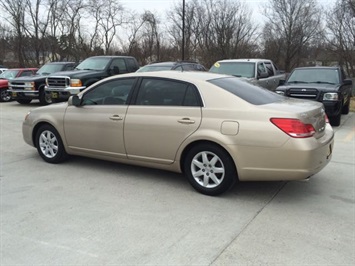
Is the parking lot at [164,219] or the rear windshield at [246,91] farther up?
the rear windshield at [246,91]

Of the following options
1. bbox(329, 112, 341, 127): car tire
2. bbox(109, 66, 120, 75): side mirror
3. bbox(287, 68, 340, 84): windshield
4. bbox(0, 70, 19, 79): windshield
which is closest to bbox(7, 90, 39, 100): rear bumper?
bbox(0, 70, 19, 79): windshield

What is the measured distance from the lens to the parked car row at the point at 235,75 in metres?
9.64

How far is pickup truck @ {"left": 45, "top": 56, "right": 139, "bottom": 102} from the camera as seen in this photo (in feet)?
40.4

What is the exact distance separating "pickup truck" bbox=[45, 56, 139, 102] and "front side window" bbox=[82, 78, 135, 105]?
22.6ft

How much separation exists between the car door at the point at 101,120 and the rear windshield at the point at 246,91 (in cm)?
134

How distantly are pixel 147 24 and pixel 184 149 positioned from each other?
4009 centimetres

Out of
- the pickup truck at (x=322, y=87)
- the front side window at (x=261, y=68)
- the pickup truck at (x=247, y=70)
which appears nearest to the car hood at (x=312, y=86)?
the pickup truck at (x=322, y=87)

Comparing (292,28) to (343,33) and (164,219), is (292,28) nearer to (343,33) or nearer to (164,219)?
(343,33)

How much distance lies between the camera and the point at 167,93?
484 cm

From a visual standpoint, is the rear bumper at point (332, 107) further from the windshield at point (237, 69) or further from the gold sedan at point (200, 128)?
the gold sedan at point (200, 128)

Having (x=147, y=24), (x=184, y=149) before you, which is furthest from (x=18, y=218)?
(x=147, y=24)

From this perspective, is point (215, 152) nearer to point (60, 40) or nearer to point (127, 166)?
point (127, 166)

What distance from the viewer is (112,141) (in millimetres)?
5188

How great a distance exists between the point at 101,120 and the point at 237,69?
23.0ft
